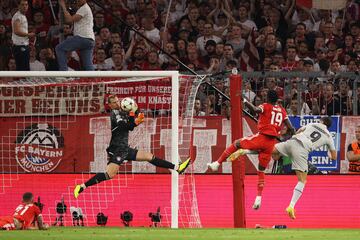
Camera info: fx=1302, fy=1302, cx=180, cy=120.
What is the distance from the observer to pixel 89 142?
24953 mm

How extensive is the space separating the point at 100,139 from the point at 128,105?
3.47 m

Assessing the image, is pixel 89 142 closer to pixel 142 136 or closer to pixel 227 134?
pixel 142 136

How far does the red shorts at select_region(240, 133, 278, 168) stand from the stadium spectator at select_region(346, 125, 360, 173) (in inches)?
102

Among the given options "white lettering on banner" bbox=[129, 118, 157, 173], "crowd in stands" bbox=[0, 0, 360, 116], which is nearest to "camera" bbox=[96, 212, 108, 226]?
"white lettering on banner" bbox=[129, 118, 157, 173]

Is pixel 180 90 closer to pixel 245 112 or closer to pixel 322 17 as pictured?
pixel 245 112

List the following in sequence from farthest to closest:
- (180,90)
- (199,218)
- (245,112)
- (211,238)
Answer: (245,112)
(180,90)
(199,218)
(211,238)

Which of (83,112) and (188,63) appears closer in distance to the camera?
(83,112)

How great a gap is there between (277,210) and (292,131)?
1411 millimetres

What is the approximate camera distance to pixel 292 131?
2192 cm

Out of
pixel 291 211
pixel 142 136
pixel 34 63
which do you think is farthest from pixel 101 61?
pixel 291 211

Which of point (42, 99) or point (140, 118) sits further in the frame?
point (42, 99)

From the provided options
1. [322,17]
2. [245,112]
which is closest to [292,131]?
[245,112]

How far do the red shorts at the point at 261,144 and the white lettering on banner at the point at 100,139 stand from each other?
3.91 m

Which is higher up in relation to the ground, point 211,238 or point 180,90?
point 180,90
